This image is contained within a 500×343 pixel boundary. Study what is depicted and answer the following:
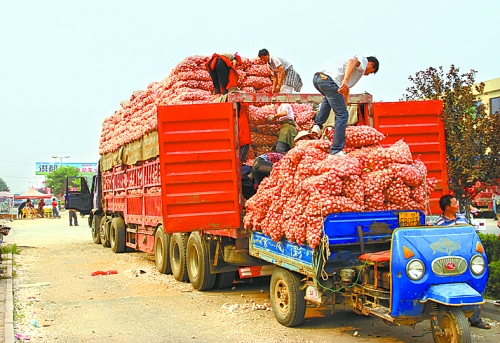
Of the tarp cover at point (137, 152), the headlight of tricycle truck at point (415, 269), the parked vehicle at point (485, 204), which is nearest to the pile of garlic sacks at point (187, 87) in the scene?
the tarp cover at point (137, 152)

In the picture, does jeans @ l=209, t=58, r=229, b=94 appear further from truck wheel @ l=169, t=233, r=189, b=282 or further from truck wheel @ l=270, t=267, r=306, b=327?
truck wheel @ l=270, t=267, r=306, b=327

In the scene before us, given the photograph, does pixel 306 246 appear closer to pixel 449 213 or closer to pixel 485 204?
pixel 449 213

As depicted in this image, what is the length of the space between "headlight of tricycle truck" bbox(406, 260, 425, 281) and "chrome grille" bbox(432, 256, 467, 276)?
12 centimetres

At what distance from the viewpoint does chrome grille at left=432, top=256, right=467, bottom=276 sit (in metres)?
5.71

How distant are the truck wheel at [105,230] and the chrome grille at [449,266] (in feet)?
49.1

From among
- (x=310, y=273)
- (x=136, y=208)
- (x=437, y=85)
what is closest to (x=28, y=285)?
(x=136, y=208)

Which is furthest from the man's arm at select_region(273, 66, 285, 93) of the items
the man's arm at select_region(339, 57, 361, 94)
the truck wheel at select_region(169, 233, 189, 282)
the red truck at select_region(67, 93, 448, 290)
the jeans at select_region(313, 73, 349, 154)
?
the man's arm at select_region(339, 57, 361, 94)

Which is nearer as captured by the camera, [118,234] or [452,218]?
[452,218]

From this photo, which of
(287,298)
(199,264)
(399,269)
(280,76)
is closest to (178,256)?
(199,264)

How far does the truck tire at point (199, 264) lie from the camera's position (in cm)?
1020

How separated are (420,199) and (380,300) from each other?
4.96 feet

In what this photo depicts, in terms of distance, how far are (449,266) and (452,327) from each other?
0.57 meters

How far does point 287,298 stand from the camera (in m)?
7.43

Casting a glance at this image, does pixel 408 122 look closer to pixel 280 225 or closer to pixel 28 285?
pixel 280 225
